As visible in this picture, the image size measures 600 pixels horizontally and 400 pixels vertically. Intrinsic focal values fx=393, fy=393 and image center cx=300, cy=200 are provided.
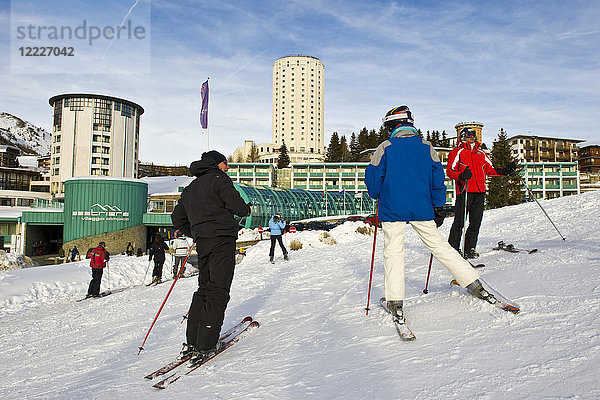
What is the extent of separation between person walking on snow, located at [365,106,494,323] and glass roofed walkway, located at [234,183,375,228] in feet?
112

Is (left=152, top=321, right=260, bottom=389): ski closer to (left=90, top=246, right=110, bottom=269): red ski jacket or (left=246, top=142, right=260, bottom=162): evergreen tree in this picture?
(left=90, top=246, right=110, bottom=269): red ski jacket

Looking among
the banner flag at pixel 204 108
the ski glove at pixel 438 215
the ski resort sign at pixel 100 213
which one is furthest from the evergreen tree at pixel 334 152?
the ski glove at pixel 438 215

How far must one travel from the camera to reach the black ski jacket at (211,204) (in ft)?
12.2

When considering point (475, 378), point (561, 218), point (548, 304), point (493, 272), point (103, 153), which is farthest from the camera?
point (103, 153)

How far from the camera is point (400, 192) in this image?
3.71 metres

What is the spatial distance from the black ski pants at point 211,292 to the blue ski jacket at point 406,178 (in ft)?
5.00

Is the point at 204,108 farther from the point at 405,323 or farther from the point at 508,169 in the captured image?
the point at 405,323

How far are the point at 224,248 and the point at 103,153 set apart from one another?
3118 inches

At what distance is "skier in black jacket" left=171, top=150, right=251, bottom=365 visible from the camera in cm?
360

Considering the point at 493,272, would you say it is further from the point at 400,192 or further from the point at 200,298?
the point at 200,298

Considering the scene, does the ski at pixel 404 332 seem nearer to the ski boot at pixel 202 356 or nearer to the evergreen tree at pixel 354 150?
the ski boot at pixel 202 356

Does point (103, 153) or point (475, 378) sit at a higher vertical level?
point (103, 153)

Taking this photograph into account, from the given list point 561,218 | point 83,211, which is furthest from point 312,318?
point 83,211

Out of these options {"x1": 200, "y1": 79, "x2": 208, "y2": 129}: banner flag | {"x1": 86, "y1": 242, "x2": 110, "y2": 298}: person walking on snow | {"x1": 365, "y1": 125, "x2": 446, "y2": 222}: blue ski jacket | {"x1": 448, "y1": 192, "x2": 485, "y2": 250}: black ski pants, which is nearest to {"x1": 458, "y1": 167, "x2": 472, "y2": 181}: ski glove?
{"x1": 448, "y1": 192, "x2": 485, "y2": 250}: black ski pants
